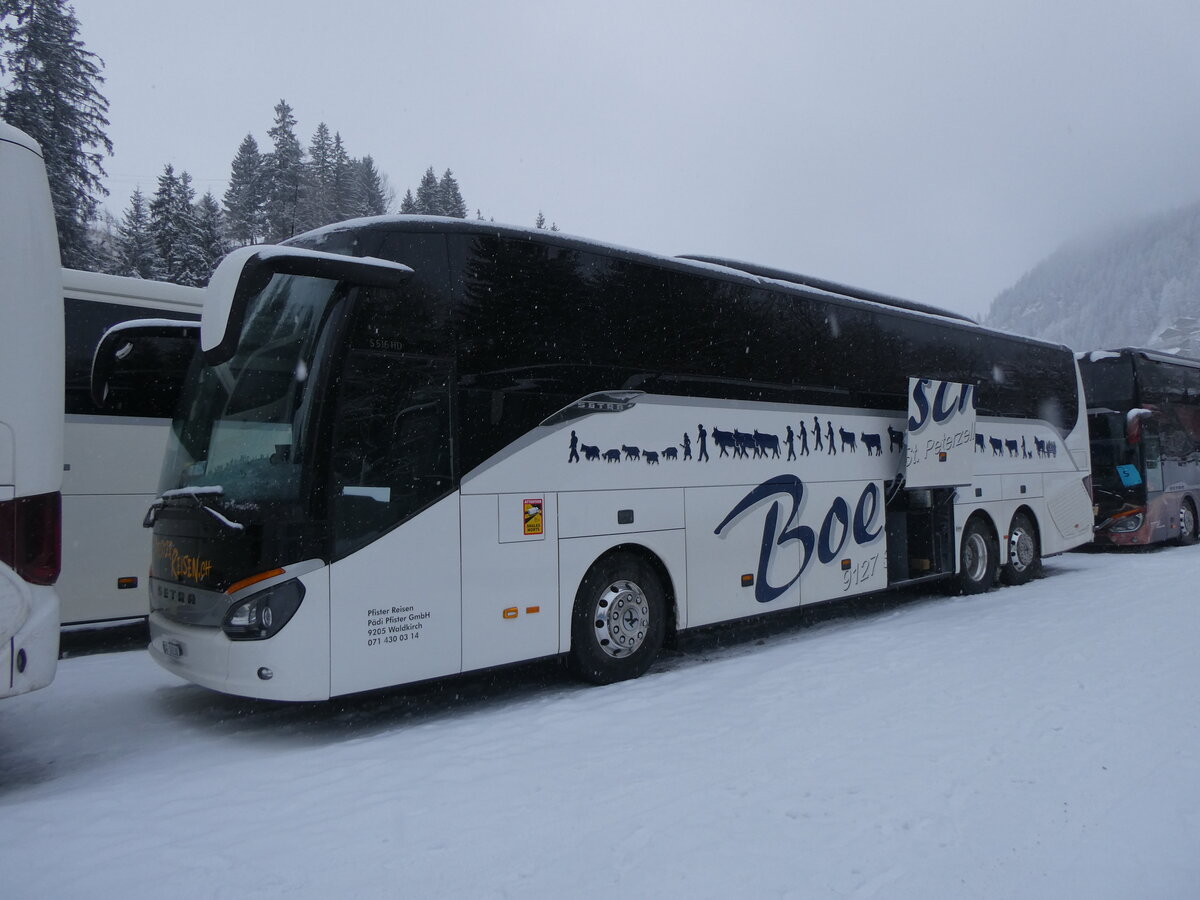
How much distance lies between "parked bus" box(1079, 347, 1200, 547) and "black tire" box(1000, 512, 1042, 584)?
4.86 metres

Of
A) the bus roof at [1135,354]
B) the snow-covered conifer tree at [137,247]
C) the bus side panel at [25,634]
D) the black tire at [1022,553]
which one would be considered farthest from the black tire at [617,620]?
the snow-covered conifer tree at [137,247]

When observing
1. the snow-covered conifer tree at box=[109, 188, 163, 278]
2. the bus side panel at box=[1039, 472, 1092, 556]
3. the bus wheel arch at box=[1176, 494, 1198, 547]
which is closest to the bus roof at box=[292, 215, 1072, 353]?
the bus side panel at box=[1039, 472, 1092, 556]

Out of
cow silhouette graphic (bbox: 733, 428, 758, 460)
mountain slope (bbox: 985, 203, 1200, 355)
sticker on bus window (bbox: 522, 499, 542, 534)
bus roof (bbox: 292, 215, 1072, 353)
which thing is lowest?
sticker on bus window (bbox: 522, 499, 542, 534)

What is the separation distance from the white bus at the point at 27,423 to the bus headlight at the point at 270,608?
3.30ft

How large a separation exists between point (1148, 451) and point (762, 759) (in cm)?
1521

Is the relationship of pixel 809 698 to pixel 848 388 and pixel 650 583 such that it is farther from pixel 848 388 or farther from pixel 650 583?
pixel 848 388

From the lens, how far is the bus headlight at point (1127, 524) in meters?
16.5

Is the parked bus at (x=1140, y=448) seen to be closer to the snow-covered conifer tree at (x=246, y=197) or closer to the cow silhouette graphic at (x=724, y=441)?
the cow silhouette graphic at (x=724, y=441)

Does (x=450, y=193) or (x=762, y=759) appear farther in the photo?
(x=450, y=193)

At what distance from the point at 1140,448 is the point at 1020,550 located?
571 cm

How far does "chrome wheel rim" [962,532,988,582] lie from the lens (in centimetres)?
1158

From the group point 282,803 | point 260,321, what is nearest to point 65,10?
point 260,321

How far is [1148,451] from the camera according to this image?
16.6m

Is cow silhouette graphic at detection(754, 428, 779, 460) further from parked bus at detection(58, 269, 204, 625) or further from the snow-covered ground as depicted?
parked bus at detection(58, 269, 204, 625)
